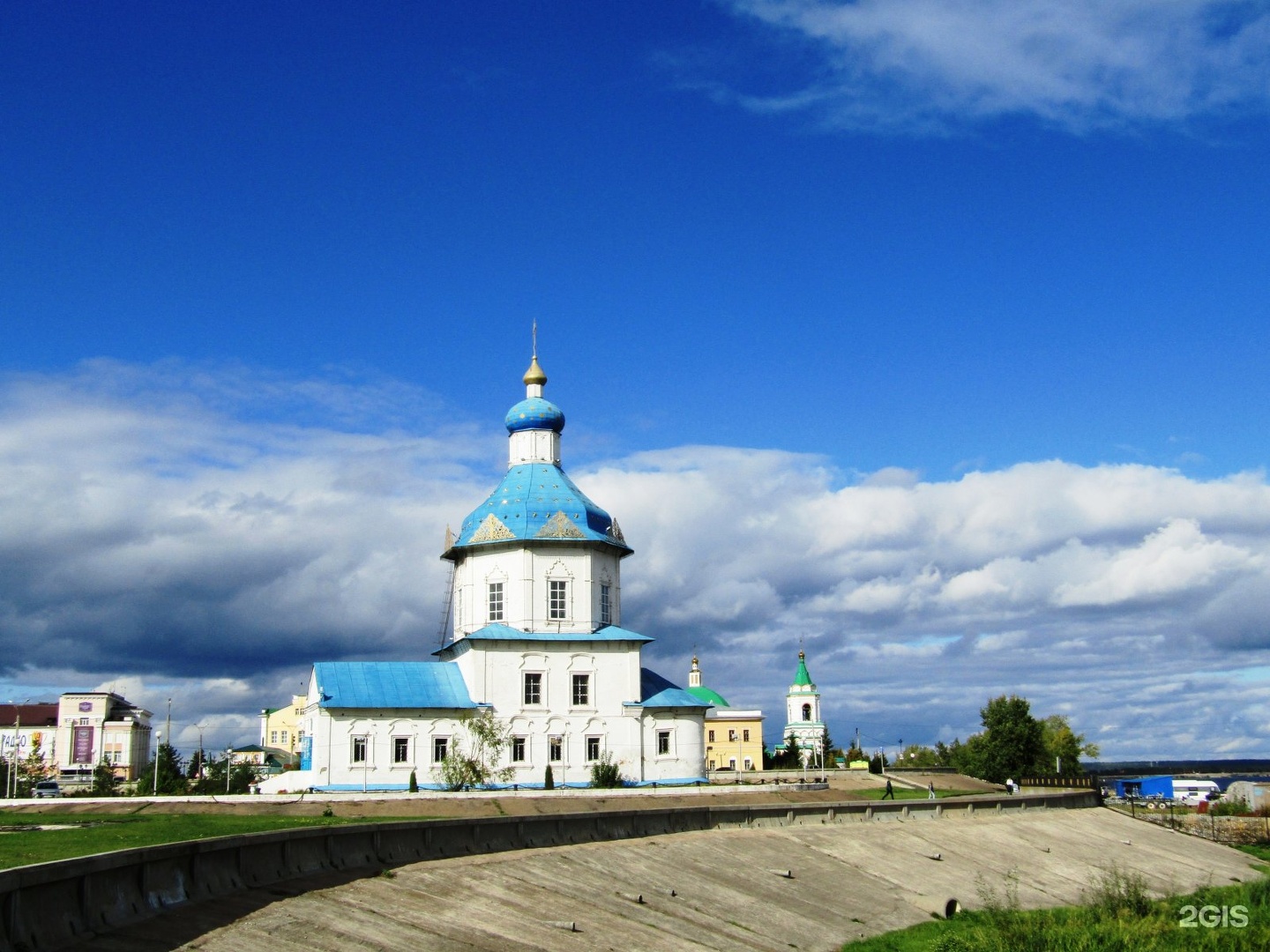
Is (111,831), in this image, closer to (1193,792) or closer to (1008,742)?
(1008,742)

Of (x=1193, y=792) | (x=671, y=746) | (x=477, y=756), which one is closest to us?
(x=477, y=756)

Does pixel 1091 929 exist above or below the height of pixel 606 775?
below

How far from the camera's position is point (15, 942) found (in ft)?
35.8

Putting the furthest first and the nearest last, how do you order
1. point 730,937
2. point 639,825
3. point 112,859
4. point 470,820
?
point 639,825 → point 470,820 → point 730,937 → point 112,859

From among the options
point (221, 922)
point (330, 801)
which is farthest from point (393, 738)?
point (221, 922)

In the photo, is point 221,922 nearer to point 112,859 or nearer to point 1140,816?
point 112,859

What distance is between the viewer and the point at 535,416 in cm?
5616

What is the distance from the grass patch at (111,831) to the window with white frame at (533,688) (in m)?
17.2

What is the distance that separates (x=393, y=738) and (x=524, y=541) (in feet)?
29.9

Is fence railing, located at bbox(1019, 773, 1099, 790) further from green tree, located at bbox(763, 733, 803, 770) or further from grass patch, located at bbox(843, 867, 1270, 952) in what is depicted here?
grass patch, located at bbox(843, 867, 1270, 952)

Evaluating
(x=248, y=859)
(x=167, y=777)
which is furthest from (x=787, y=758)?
(x=248, y=859)

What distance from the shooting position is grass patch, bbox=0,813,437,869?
1627 centimetres

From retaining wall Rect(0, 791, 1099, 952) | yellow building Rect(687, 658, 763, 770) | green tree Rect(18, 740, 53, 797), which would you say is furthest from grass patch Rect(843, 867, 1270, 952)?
yellow building Rect(687, 658, 763, 770)

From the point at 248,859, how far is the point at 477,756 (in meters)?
32.8
